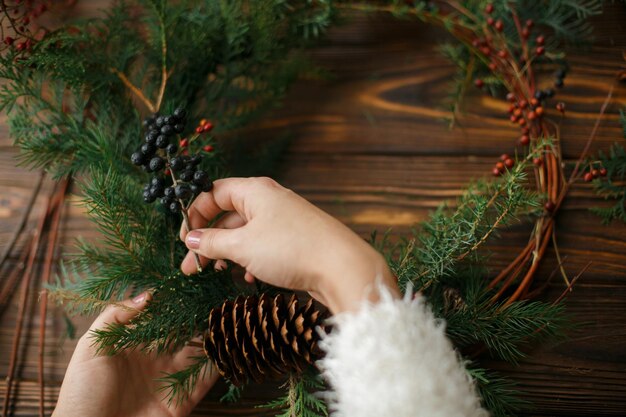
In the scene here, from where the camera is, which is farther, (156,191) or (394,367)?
(156,191)

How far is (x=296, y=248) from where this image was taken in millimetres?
626

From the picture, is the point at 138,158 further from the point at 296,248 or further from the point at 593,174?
the point at 593,174

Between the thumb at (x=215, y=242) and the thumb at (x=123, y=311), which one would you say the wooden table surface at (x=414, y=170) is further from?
the thumb at (x=215, y=242)

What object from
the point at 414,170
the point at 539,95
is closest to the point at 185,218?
the point at 414,170

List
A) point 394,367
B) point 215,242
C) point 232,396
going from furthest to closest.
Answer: point 232,396 → point 215,242 → point 394,367

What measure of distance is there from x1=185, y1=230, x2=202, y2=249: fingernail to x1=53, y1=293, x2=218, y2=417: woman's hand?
108 mm

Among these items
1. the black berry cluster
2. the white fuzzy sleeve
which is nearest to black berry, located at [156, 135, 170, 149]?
the black berry cluster

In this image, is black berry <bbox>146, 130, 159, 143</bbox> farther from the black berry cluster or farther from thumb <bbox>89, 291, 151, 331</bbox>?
thumb <bbox>89, 291, 151, 331</bbox>

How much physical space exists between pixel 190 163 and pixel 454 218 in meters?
0.38

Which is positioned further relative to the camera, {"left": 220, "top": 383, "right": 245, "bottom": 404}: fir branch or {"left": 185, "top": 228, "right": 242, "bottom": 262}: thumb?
{"left": 220, "top": 383, "right": 245, "bottom": 404}: fir branch

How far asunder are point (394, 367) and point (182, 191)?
13.8 inches

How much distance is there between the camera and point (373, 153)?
3.35ft

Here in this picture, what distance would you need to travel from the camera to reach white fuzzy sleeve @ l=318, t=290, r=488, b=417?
1.86 ft

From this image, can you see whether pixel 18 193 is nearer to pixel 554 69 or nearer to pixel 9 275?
pixel 9 275
